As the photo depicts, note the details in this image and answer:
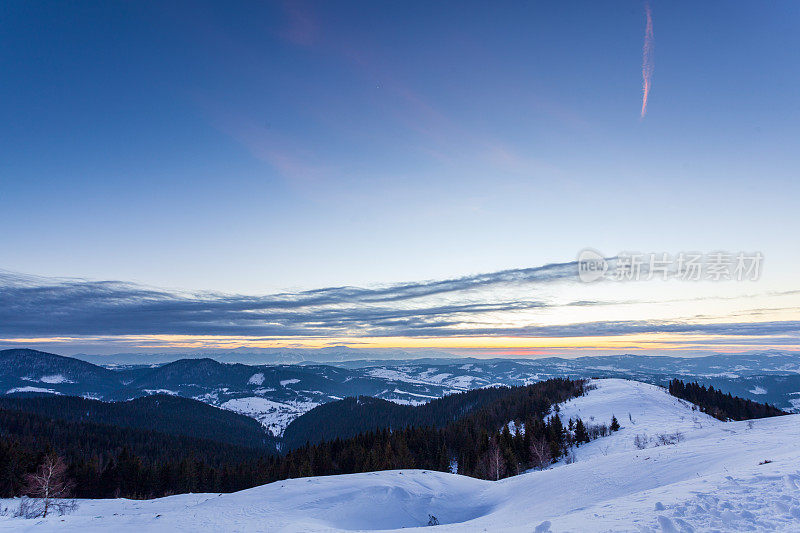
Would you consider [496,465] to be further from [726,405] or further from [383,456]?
[726,405]

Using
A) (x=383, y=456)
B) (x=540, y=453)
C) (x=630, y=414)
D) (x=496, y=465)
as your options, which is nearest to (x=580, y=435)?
(x=540, y=453)

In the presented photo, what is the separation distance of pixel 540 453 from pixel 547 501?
153ft

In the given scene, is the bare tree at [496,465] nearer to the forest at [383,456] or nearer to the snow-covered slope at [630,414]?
the forest at [383,456]

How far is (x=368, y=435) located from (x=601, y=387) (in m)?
85.4

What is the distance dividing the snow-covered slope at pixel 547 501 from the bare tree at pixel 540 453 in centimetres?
3225

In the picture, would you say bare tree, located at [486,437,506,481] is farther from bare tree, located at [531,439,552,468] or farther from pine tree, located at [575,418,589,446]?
pine tree, located at [575,418,589,446]

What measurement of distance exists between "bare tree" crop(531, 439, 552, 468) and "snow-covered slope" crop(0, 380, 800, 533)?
106 ft

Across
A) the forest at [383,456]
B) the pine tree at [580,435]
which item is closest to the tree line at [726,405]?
the forest at [383,456]

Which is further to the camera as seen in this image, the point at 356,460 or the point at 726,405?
the point at 726,405

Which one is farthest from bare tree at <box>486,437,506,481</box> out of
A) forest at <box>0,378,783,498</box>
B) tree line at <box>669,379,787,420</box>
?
tree line at <box>669,379,787,420</box>

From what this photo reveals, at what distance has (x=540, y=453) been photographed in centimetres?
6334

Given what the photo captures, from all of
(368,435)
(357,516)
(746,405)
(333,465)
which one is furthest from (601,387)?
(357,516)

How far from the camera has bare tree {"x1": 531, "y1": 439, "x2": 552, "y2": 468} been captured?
62.6m

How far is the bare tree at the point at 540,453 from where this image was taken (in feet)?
205
